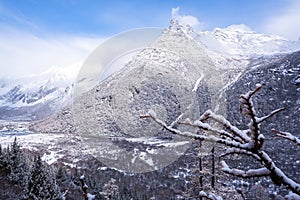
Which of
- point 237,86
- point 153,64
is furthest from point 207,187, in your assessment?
point 153,64

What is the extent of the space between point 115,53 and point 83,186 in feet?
25.7

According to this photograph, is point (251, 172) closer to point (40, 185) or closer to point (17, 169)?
point (40, 185)

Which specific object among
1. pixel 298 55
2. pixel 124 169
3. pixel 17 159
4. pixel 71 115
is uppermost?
pixel 298 55

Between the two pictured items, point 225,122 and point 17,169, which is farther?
point 17,169

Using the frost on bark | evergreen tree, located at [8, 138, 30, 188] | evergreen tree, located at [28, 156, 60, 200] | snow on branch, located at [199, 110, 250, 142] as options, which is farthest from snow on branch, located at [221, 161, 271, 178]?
evergreen tree, located at [8, 138, 30, 188]

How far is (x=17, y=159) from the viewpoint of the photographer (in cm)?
2656

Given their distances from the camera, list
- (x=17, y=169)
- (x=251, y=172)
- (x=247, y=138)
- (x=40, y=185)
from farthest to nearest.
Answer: (x=17, y=169), (x=40, y=185), (x=251, y=172), (x=247, y=138)

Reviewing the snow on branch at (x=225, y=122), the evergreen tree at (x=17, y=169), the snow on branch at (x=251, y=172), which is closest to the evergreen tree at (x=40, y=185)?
the evergreen tree at (x=17, y=169)

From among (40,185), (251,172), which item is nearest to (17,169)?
(40,185)

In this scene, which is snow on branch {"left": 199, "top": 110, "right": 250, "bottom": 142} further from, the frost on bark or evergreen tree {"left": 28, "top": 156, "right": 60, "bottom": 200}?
evergreen tree {"left": 28, "top": 156, "right": 60, "bottom": 200}

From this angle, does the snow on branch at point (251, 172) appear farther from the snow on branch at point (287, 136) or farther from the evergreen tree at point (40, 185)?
the evergreen tree at point (40, 185)

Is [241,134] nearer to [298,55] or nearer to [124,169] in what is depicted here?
[124,169]

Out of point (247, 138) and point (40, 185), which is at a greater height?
point (247, 138)

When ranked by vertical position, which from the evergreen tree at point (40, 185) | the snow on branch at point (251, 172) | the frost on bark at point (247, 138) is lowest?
the evergreen tree at point (40, 185)
